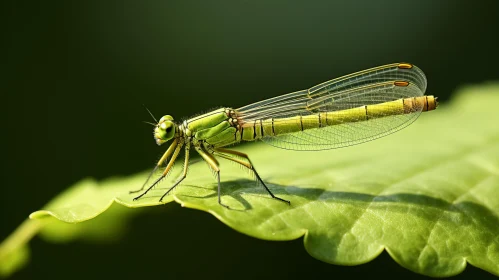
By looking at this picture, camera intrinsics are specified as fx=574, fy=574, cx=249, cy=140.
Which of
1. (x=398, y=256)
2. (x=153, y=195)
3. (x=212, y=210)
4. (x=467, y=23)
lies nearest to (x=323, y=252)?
(x=398, y=256)

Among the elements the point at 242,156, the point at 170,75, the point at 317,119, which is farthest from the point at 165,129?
the point at 170,75

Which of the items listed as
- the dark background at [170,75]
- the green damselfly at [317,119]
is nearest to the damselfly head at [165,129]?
the green damselfly at [317,119]

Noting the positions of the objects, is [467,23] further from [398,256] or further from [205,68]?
[398,256]

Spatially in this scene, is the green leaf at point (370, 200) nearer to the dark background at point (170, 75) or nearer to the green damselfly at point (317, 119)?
the green damselfly at point (317, 119)

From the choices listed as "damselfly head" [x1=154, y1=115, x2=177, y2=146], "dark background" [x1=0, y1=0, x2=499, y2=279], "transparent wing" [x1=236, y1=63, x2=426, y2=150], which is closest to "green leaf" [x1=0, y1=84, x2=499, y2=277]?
"transparent wing" [x1=236, y1=63, x2=426, y2=150]

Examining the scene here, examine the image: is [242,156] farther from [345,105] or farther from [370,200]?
[370,200]

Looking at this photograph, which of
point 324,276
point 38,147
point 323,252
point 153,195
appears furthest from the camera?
point 38,147
